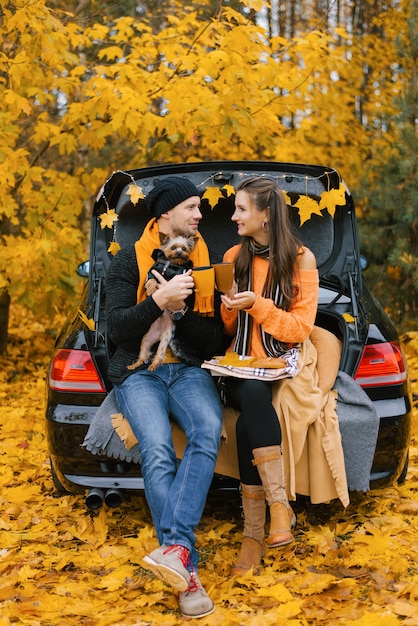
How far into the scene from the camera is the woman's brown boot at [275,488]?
9.53 feet

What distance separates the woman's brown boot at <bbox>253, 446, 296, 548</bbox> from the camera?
291cm

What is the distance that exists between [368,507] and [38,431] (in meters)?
2.64

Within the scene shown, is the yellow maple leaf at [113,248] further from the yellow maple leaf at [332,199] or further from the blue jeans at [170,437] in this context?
the yellow maple leaf at [332,199]

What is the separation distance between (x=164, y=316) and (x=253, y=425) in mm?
649

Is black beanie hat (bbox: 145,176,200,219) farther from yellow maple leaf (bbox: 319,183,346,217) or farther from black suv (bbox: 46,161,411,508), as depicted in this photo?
yellow maple leaf (bbox: 319,183,346,217)

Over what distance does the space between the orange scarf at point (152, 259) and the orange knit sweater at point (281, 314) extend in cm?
15

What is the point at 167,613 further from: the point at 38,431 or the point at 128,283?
the point at 38,431

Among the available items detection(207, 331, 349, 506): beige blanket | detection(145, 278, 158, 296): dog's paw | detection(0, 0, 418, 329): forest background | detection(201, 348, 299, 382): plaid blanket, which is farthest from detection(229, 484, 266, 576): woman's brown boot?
detection(0, 0, 418, 329): forest background

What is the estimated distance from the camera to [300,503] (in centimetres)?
365

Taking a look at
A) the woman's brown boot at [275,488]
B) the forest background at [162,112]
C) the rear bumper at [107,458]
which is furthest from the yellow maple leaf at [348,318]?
the forest background at [162,112]

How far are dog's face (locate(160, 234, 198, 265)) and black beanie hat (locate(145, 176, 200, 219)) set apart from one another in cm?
17

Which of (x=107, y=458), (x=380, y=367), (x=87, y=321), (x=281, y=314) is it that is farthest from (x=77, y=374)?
(x=380, y=367)

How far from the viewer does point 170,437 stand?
3010 mm

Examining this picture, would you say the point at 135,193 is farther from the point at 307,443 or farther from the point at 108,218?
the point at 307,443
